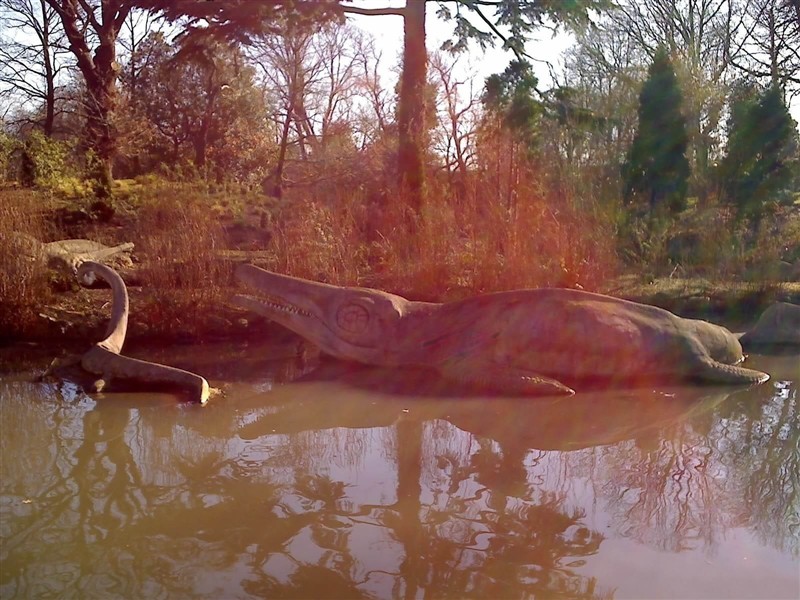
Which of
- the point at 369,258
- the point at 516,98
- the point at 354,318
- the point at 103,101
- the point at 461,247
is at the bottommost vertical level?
the point at 354,318

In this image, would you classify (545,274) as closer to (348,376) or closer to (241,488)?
(348,376)

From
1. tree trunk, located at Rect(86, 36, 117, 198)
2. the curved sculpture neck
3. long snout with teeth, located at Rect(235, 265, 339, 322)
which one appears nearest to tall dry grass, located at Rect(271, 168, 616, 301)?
long snout with teeth, located at Rect(235, 265, 339, 322)

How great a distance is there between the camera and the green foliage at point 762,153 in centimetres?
1962

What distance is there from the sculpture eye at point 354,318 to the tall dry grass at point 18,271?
359cm

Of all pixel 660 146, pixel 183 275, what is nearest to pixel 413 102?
pixel 183 275

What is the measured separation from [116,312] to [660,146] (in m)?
15.5

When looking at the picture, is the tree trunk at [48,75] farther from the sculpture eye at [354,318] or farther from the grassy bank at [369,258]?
the sculpture eye at [354,318]

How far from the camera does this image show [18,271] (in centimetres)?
855

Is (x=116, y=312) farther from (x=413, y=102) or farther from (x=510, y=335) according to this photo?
(x=413, y=102)

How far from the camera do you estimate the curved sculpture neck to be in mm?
7609

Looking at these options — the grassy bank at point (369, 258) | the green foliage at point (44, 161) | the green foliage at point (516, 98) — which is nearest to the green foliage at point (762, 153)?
the grassy bank at point (369, 258)

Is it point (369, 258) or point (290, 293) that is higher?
point (369, 258)

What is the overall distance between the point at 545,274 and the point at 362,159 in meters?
12.4

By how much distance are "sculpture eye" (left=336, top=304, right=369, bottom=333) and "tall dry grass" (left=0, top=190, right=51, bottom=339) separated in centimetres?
359
